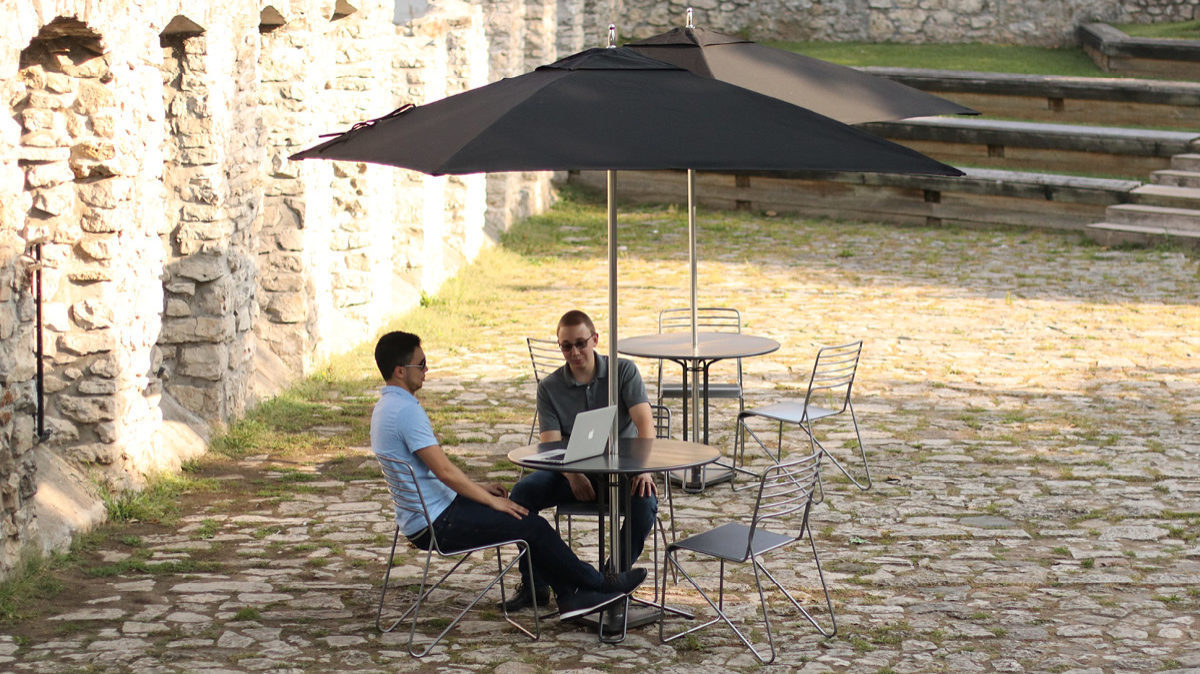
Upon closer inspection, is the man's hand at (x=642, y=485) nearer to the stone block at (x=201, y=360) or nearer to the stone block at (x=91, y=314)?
the stone block at (x=91, y=314)

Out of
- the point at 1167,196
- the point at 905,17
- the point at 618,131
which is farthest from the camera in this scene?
the point at 905,17

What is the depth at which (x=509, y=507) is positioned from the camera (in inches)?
239

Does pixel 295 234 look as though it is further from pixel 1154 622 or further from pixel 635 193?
pixel 635 193

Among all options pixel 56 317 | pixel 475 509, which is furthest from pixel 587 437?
pixel 56 317

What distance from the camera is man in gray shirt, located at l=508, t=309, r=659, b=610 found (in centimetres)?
Answer: 646

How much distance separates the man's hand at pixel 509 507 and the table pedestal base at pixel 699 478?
247 cm

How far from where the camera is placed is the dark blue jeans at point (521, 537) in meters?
6.00

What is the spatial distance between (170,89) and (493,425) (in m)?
2.99

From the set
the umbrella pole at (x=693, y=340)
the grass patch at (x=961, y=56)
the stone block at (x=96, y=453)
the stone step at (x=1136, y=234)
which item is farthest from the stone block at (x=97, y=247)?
the grass patch at (x=961, y=56)

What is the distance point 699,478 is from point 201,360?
10.9ft

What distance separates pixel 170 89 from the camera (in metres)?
9.15

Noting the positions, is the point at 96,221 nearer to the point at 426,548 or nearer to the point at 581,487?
the point at 426,548

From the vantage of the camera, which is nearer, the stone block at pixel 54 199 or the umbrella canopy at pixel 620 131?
the umbrella canopy at pixel 620 131

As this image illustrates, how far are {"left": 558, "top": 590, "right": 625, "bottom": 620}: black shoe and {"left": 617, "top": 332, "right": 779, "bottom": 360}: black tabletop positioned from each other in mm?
2271
